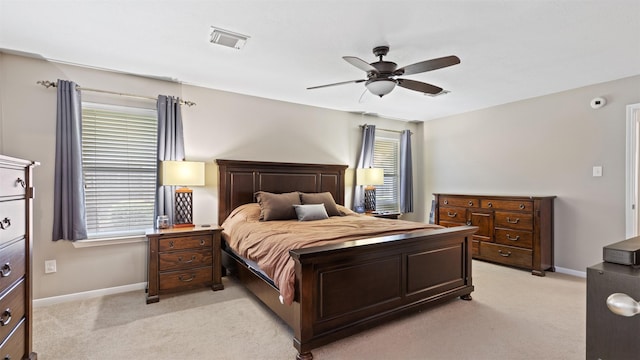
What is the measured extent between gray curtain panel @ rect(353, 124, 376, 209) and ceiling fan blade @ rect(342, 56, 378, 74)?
8.58 ft

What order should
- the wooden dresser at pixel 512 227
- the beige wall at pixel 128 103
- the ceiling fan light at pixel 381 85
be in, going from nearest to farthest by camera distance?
the ceiling fan light at pixel 381 85 → the beige wall at pixel 128 103 → the wooden dresser at pixel 512 227

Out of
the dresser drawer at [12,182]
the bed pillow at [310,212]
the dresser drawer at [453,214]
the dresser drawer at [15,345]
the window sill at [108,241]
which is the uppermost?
the dresser drawer at [12,182]

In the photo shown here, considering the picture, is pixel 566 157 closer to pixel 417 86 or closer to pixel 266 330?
pixel 417 86

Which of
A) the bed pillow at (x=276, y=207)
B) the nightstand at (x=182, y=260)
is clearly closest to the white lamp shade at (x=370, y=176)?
the bed pillow at (x=276, y=207)

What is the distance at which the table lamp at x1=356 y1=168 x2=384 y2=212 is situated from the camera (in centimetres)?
496

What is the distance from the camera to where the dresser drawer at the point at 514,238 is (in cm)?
400

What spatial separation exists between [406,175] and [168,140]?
398 cm

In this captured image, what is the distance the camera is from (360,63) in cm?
244

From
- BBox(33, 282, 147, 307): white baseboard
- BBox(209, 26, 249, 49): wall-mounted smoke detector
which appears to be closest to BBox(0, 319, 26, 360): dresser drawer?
BBox(33, 282, 147, 307): white baseboard

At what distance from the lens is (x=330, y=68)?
323 cm

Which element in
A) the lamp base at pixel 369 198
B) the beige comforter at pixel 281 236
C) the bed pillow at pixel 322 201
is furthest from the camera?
the lamp base at pixel 369 198

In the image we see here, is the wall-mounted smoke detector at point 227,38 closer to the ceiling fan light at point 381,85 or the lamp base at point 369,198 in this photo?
the ceiling fan light at point 381,85

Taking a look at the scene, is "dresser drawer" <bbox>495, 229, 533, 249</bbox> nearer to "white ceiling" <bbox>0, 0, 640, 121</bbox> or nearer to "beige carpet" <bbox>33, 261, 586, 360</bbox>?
"beige carpet" <bbox>33, 261, 586, 360</bbox>

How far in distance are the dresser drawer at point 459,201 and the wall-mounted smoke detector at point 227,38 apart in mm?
3760
